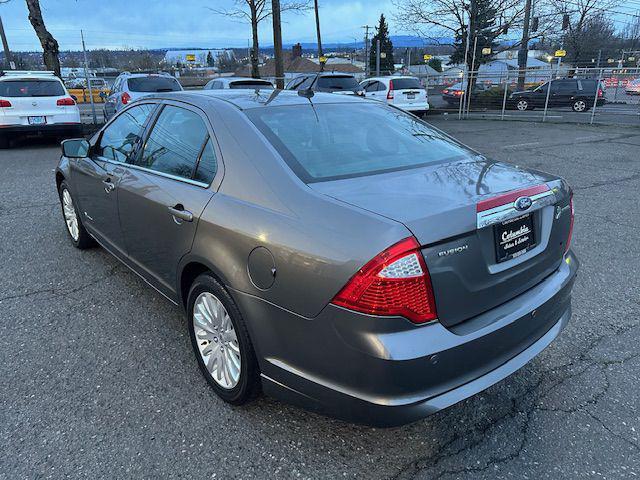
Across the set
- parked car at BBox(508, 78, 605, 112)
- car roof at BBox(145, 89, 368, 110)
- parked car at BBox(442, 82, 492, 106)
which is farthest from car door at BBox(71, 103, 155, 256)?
parked car at BBox(508, 78, 605, 112)

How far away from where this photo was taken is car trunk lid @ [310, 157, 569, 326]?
6.27 feet

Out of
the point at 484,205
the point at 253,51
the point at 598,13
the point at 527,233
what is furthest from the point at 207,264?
the point at 598,13

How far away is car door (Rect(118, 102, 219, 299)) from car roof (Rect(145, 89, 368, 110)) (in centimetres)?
8

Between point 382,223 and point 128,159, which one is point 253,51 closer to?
point 128,159

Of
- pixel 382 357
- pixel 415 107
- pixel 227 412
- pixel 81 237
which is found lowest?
pixel 227 412

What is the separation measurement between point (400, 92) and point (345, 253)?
16.7 m

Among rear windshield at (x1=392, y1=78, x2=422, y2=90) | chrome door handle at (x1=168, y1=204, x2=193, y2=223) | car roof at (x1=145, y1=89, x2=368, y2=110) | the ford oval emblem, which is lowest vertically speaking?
chrome door handle at (x1=168, y1=204, x2=193, y2=223)

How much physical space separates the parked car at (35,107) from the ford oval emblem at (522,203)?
11.9 meters

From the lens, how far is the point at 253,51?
72.0 feet

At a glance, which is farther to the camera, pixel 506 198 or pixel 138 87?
pixel 138 87

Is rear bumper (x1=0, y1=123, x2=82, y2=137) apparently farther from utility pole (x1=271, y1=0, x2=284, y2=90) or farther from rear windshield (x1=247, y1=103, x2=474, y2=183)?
rear windshield (x1=247, y1=103, x2=474, y2=183)

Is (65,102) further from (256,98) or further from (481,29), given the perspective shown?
(481,29)

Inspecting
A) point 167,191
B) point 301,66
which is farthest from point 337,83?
point 301,66

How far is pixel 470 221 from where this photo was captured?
1964 millimetres
